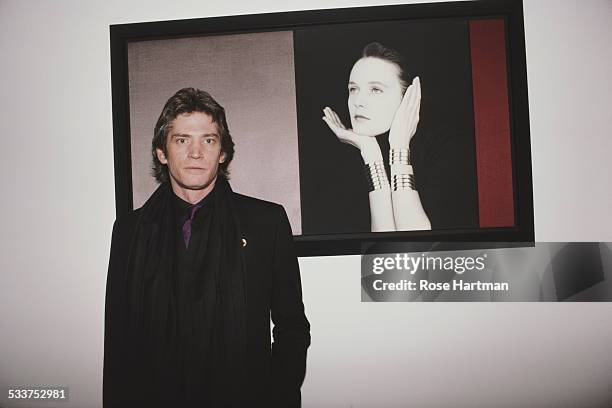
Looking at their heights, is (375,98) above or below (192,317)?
above

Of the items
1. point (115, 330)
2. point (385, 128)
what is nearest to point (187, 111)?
point (385, 128)

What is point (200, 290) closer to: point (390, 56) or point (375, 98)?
point (375, 98)

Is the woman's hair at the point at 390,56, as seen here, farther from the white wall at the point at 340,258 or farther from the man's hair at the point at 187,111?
the man's hair at the point at 187,111

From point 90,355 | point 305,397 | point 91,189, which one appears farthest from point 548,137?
point 90,355

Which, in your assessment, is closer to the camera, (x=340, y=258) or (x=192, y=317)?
(x=192, y=317)

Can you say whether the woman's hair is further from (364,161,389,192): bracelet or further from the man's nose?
the man's nose


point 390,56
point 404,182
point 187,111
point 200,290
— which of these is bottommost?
point 200,290

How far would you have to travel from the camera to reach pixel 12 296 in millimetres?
1637

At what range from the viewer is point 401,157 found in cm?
152

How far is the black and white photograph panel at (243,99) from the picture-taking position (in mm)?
1540

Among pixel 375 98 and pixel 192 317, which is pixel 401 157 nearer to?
pixel 375 98

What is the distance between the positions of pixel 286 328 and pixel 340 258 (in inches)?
11.8

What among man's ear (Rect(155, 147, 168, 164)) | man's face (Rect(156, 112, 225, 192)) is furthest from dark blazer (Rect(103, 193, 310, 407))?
man's ear (Rect(155, 147, 168, 164))

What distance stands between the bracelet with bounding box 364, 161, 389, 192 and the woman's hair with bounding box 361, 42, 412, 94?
10.7 inches
